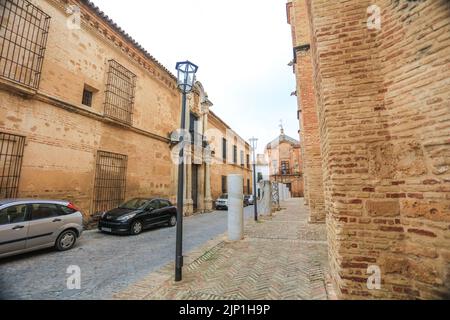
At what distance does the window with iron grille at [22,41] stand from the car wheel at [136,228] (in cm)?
557

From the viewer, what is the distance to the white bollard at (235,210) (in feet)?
23.7

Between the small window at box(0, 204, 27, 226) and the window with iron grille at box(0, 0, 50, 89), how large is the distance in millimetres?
3887

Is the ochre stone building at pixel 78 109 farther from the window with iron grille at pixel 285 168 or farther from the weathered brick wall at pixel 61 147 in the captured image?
the window with iron grille at pixel 285 168

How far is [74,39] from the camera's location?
8469mm

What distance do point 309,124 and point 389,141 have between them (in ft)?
25.8

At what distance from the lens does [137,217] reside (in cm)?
834

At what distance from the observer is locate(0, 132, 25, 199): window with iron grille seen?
6254 millimetres

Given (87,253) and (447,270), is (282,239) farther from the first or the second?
(87,253)

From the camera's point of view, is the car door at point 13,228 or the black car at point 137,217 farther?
the black car at point 137,217

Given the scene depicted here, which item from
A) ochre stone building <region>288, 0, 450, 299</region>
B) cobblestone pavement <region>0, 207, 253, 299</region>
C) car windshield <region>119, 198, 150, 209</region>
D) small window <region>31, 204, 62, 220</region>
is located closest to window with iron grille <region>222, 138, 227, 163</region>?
car windshield <region>119, 198, 150, 209</region>

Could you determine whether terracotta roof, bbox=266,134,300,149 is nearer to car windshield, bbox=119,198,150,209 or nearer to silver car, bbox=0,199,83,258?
car windshield, bbox=119,198,150,209

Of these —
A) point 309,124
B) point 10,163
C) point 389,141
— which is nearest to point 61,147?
point 10,163

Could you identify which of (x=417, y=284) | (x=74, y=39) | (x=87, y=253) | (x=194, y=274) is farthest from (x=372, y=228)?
(x=74, y=39)

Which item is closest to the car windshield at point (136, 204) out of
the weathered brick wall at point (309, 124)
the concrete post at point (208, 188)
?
the weathered brick wall at point (309, 124)
